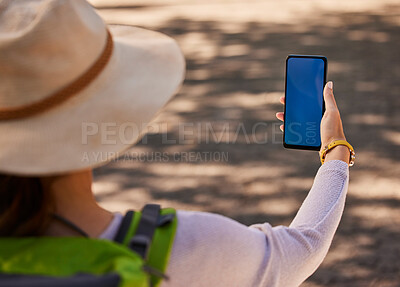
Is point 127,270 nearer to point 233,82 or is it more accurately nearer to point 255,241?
point 255,241

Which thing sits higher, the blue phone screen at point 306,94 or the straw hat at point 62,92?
the straw hat at point 62,92

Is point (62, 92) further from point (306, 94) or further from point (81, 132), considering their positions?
point (306, 94)

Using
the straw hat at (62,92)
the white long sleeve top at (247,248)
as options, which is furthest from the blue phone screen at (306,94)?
the straw hat at (62,92)

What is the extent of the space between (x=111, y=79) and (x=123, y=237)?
31 cm

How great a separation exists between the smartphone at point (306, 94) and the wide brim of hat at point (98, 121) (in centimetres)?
79

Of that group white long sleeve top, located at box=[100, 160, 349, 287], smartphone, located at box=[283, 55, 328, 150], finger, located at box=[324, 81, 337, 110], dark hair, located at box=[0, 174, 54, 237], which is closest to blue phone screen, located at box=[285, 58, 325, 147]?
smartphone, located at box=[283, 55, 328, 150]

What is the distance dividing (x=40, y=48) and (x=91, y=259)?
0.38 metres

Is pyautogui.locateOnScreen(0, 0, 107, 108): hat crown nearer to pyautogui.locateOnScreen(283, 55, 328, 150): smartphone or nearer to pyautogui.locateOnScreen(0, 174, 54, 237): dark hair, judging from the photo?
pyautogui.locateOnScreen(0, 174, 54, 237): dark hair

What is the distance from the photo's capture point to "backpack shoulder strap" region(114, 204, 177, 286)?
95 cm

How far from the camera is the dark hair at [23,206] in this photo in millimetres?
946

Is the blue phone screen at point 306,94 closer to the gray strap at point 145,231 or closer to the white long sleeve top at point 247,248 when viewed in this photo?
the white long sleeve top at point 247,248

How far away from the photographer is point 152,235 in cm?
99

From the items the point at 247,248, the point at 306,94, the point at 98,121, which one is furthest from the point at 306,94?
the point at 98,121

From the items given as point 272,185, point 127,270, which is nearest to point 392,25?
point 272,185
